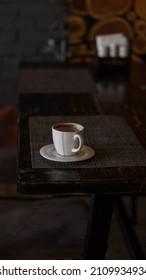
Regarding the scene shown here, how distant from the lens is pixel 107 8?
3930 millimetres

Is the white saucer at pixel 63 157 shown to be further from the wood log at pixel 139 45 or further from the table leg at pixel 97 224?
the wood log at pixel 139 45

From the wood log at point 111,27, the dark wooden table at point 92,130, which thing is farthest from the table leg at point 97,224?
the wood log at point 111,27

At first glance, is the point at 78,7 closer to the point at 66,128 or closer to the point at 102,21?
the point at 102,21

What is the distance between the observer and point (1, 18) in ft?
12.9

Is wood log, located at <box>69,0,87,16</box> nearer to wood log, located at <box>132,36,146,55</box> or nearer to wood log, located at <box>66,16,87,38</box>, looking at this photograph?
wood log, located at <box>66,16,87,38</box>

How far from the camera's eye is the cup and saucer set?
1.41 m

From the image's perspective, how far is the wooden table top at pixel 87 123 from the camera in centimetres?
133

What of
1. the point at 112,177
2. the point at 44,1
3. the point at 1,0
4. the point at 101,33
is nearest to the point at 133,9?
the point at 101,33

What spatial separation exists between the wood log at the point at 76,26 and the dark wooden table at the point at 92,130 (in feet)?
3.47

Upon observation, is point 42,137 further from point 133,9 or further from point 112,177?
point 133,9

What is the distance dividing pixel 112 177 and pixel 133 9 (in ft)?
9.28

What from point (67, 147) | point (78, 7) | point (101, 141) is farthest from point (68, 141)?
point (78, 7)

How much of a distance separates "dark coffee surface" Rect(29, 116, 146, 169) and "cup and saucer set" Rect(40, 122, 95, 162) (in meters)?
0.01

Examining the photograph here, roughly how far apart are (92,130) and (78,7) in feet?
7.74
